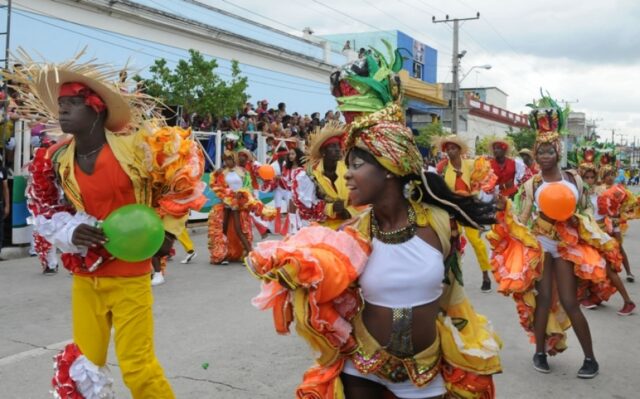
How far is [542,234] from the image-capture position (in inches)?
224

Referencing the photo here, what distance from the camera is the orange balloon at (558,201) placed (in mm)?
5492

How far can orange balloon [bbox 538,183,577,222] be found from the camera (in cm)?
549

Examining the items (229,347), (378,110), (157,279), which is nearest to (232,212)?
Result: (157,279)

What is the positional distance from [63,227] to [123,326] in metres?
0.66

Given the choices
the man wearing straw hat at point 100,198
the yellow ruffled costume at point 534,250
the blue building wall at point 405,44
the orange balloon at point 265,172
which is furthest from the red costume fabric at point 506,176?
the blue building wall at point 405,44

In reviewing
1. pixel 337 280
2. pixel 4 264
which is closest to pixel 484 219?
pixel 337 280

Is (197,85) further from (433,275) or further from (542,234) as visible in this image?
(433,275)

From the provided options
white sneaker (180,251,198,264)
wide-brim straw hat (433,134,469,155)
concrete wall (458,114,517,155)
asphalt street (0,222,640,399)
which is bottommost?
asphalt street (0,222,640,399)

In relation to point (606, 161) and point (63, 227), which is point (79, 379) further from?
point (606, 161)

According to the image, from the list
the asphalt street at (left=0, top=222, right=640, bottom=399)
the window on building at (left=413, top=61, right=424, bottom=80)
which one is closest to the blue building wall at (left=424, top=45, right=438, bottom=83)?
the window on building at (left=413, top=61, right=424, bottom=80)

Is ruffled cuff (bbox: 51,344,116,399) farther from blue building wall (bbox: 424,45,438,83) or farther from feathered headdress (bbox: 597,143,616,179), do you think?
blue building wall (bbox: 424,45,438,83)

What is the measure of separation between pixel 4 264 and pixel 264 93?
20.4 metres

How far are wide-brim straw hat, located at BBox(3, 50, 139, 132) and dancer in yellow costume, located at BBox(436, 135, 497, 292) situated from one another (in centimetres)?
535

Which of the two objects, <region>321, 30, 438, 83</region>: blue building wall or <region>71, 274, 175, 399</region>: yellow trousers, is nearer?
<region>71, 274, 175, 399</region>: yellow trousers
